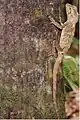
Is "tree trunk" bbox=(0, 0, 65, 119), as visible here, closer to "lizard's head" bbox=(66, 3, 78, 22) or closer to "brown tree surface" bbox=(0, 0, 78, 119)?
"brown tree surface" bbox=(0, 0, 78, 119)

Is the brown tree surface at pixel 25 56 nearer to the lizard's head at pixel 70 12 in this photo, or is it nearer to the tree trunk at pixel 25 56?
the tree trunk at pixel 25 56

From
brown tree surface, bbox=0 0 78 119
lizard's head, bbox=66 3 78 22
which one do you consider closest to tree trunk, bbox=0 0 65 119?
brown tree surface, bbox=0 0 78 119

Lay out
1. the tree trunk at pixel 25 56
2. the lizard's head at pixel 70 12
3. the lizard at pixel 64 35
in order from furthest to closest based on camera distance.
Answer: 1. the lizard's head at pixel 70 12
2. the lizard at pixel 64 35
3. the tree trunk at pixel 25 56

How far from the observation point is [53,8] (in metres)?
2.67

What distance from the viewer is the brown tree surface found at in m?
2.55

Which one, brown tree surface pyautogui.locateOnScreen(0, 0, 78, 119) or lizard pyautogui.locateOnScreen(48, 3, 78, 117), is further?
lizard pyautogui.locateOnScreen(48, 3, 78, 117)

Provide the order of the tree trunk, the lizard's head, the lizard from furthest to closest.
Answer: the lizard's head
the lizard
the tree trunk

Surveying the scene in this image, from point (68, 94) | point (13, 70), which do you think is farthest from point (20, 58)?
point (68, 94)

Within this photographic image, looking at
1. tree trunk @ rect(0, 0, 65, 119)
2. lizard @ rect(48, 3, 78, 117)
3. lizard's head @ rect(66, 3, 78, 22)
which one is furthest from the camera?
lizard's head @ rect(66, 3, 78, 22)

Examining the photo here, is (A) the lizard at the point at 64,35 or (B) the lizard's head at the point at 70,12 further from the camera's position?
(B) the lizard's head at the point at 70,12

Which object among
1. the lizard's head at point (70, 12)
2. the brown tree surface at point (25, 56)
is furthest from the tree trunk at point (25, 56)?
the lizard's head at point (70, 12)

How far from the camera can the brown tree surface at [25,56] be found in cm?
255

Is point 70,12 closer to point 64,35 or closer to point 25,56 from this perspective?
point 64,35

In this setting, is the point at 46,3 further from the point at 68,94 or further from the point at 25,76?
the point at 68,94
